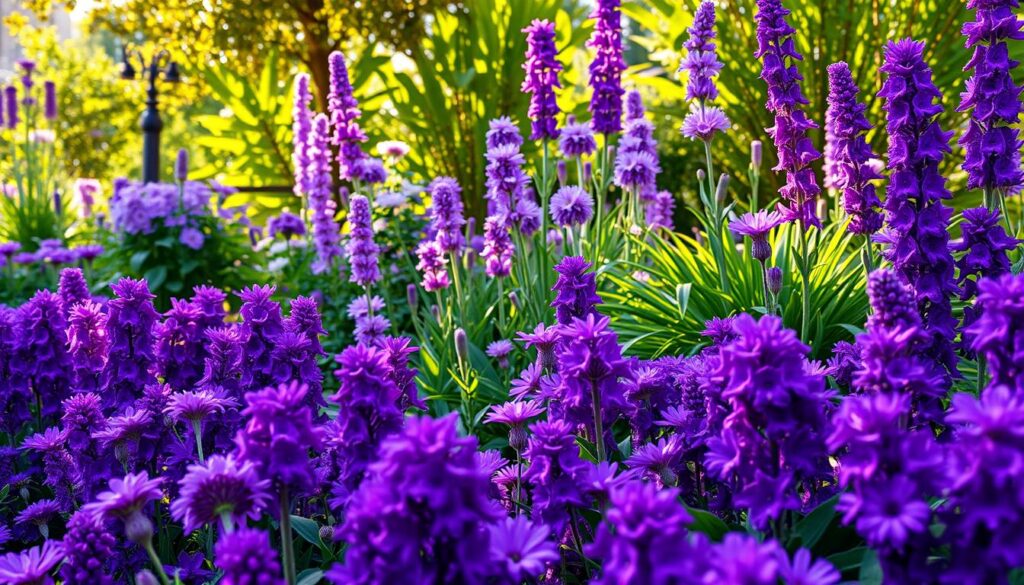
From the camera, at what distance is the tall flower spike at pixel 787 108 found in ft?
9.64

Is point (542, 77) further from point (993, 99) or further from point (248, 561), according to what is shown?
point (248, 561)

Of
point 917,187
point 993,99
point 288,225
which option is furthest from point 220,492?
point 288,225

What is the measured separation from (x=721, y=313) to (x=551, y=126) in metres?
1.23

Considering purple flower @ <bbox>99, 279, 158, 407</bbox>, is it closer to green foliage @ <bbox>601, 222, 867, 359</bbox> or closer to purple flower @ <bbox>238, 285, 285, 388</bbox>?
purple flower @ <bbox>238, 285, 285, 388</bbox>

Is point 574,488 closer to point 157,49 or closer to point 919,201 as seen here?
point 919,201

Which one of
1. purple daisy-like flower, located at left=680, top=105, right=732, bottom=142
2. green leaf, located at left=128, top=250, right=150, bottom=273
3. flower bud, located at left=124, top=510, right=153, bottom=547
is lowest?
flower bud, located at left=124, top=510, right=153, bottom=547

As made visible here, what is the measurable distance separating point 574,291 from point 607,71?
2.03m

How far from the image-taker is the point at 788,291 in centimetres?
365

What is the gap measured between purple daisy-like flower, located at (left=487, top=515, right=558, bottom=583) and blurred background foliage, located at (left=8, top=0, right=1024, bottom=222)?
498cm

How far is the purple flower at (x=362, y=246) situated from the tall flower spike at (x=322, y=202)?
149cm

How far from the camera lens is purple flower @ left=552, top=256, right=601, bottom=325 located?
258 centimetres

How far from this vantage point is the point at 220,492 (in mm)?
1599

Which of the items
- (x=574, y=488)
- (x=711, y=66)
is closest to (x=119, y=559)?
(x=574, y=488)

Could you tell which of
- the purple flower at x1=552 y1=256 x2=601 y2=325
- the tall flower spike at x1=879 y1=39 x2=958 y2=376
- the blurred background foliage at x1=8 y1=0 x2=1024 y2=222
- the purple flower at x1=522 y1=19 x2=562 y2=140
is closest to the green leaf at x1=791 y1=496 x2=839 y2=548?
the tall flower spike at x1=879 y1=39 x2=958 y2=376
